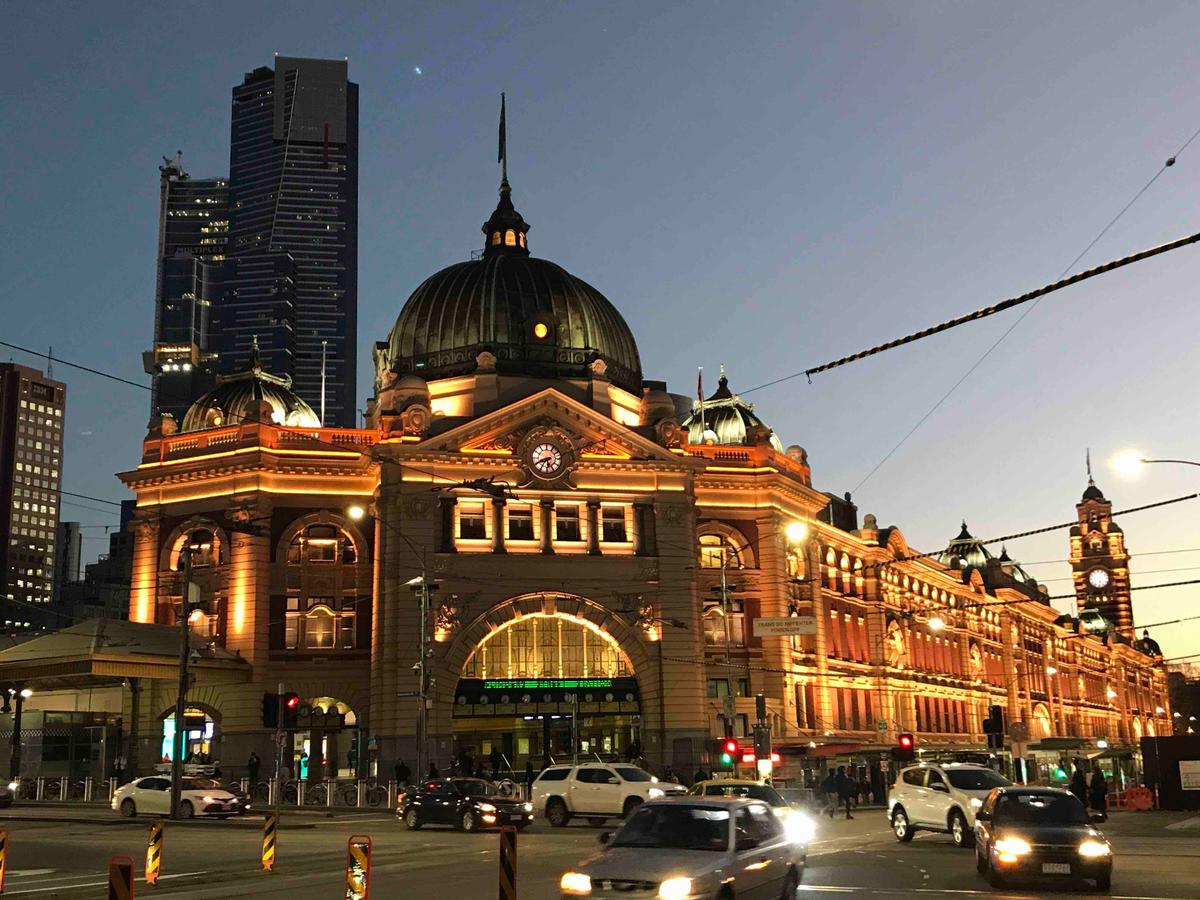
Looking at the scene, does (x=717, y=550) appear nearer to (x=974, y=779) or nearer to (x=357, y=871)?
(x=974, y=779)

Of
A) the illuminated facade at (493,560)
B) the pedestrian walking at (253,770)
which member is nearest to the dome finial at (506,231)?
the illuminated facade at (493,560)

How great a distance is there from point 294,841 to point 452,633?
3111cm

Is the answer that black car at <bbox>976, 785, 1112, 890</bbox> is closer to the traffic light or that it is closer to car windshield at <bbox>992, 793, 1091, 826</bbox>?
car windshield at <bbox>992, 793, 1091, 826</bbox>

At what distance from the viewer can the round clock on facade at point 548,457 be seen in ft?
222

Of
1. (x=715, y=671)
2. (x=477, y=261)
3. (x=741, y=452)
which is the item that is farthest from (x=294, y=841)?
(x=477, y=261)

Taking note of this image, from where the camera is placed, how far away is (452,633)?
64750mm

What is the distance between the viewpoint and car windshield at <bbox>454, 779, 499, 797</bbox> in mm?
38656

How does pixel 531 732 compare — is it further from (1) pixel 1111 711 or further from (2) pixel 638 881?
(1) pixel 1111 711

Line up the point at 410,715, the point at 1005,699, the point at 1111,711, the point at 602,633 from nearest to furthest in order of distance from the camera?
the point at 410,715 < the point at 602,633 < the point at 1005,699 < the point at 1111,711

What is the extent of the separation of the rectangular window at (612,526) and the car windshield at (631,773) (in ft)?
93.5

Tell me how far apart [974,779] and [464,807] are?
13.9m

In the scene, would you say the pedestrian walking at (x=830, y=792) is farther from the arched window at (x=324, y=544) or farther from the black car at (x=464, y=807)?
the arched window at (x=324, y=544)

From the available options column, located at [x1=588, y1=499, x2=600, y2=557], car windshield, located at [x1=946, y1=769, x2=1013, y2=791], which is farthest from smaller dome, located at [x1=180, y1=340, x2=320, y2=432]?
car windshield, located at [x1=946, y1=769, x2=1013, y2=791]

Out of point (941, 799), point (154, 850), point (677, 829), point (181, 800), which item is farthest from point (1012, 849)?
point (181, 800)
